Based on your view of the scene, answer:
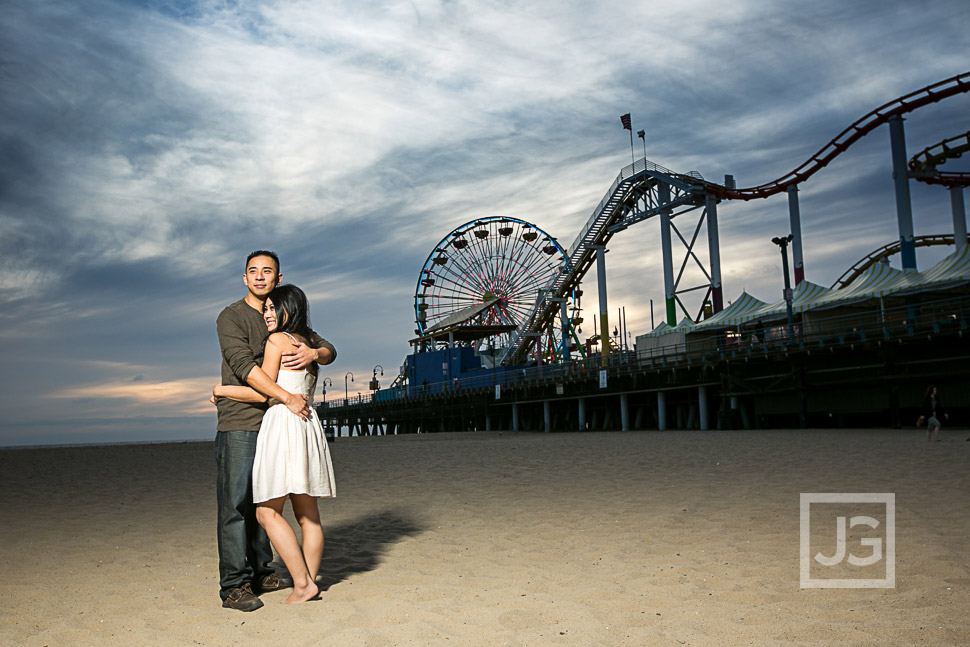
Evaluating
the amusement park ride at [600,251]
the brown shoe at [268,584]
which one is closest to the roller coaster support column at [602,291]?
the amusement park ride at [600,251]

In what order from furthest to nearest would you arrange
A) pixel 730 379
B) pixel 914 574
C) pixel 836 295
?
pixel 836 295 < pixel 730 379 < pixel 914 574

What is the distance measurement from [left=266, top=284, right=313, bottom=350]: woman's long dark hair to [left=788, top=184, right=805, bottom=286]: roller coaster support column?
35.0m

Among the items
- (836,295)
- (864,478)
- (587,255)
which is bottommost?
(864,478)

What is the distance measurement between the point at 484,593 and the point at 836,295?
27821 millimetres

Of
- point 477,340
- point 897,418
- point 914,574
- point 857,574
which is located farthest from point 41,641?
point 477,340

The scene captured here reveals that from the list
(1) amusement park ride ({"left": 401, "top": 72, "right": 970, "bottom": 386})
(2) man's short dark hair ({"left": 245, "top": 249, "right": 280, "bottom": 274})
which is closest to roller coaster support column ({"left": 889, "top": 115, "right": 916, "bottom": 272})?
(1) amusement park ride ({"left": 401, "top": 72, "right": 970, "bottom": 386})

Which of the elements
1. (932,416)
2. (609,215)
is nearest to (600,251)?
(609,215)

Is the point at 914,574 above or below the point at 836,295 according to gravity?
below

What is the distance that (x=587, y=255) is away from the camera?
140 feet

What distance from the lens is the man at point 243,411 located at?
430 centimetres

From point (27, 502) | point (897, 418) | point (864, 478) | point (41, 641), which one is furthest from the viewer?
point (897, 418)

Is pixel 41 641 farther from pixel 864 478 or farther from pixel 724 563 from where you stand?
pixel 864 478

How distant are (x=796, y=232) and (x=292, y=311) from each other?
120ft

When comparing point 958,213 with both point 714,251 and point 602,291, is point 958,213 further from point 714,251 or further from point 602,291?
point 602,291
